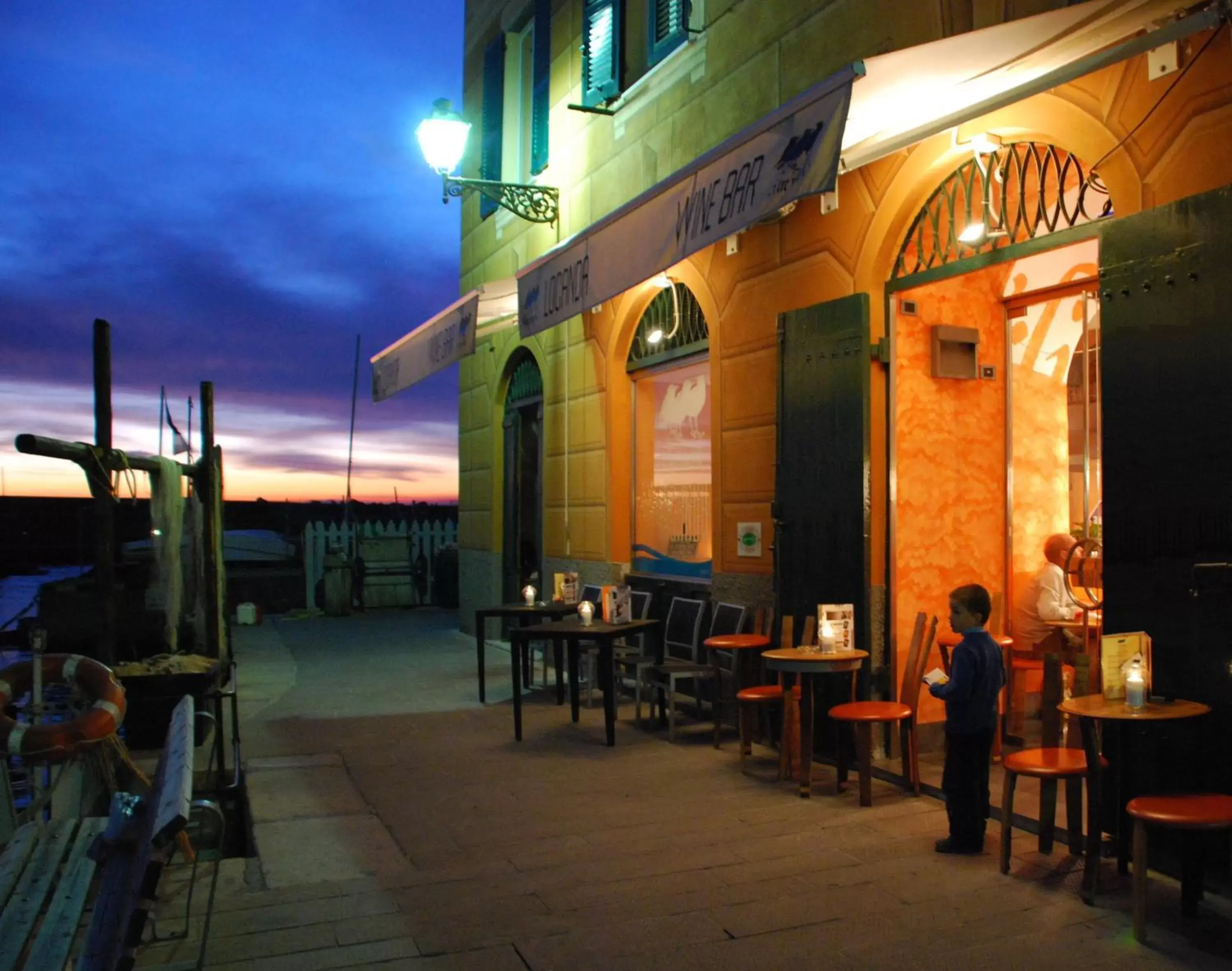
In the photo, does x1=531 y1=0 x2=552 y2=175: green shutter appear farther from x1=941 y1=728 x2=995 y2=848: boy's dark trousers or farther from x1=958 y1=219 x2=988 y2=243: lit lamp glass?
x1=941 y1=728 x2=995 y2=848: boy's dark trousers

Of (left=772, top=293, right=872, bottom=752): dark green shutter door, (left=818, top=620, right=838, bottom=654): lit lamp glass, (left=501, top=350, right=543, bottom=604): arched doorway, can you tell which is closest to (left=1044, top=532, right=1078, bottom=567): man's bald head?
(left=772, top=293, right=872, bottom=752): dark green shutter door

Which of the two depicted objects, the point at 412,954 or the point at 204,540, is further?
the point at 204,540

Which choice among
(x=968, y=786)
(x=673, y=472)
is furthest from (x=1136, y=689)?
(x=673, y=472)

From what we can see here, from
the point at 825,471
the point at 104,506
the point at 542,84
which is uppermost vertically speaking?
the point at 542,84

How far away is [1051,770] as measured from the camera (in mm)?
4352

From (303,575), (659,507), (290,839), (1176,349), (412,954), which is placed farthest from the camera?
(303,575)

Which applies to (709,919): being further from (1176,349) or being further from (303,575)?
(303,575)

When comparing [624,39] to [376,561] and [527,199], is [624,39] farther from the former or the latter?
[376,561]

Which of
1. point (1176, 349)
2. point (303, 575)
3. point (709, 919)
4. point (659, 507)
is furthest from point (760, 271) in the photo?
point (303, 575)

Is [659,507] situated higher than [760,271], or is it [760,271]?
[760,271]

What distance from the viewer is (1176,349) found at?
14.0 ft

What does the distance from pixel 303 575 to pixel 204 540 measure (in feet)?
43.2

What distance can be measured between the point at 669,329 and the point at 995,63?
14.6 feet

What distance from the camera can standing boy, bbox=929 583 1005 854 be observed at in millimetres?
4730
